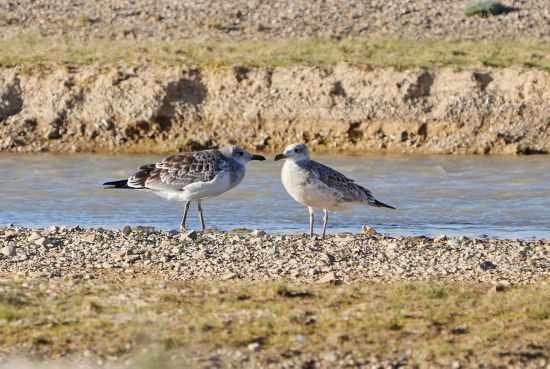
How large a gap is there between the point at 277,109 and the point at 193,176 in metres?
10.8

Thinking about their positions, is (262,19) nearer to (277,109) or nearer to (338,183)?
(277,109)

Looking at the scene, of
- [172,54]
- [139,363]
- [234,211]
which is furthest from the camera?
[172,54]

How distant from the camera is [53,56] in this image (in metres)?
28.5

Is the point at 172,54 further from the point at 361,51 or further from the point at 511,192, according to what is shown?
the point at 511,192

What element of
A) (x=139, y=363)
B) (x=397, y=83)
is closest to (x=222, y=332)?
(x=139, y=363)

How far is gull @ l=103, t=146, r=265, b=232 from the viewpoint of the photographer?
615 inches

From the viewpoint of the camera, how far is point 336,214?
18469 mm

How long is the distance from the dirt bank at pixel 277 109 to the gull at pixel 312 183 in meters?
10.4

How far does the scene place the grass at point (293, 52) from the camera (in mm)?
27359

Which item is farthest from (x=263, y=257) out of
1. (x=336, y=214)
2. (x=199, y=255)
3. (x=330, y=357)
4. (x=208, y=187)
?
(x=336, y=214)

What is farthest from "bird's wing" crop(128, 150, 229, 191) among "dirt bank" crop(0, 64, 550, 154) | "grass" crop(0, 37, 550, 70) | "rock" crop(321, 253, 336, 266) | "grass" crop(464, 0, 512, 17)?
"grass" crop(464, 0, 512, 17)

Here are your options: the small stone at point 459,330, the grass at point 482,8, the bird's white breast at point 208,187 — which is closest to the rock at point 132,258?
the bird's white breast at point 208,187

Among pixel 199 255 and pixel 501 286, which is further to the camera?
pixel 199 255

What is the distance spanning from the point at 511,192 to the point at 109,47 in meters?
12.1
